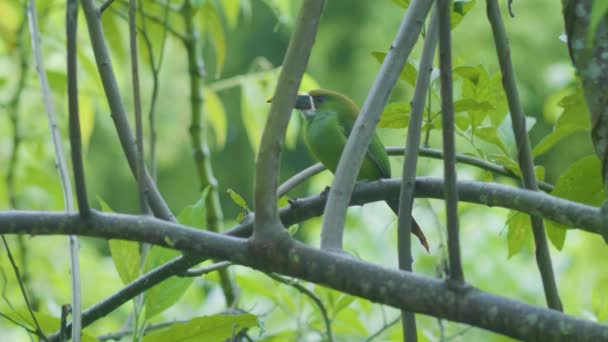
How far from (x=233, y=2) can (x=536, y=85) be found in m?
6.74

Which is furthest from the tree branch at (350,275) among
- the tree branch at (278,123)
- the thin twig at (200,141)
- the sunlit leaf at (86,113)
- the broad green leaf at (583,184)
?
the sunlit leaf at (86,113)

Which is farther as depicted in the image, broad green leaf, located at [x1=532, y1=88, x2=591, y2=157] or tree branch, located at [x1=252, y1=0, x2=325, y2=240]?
broad green leaf, located at [x1=532, y1=88, x2=591, y2=157]

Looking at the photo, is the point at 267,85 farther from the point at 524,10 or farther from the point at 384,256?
the point at 524,10

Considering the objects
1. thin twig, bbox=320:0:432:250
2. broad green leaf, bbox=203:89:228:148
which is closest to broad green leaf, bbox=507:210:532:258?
thin twig, bbox=320:0:432:250

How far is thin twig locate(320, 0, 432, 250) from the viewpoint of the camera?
0.68m

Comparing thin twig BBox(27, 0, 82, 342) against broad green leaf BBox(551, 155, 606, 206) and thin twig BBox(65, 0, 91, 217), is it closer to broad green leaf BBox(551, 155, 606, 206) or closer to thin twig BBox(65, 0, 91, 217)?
thin twig BBox(65, 0, 91, 217)

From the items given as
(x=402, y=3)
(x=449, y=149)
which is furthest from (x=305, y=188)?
(x=449, y=149)

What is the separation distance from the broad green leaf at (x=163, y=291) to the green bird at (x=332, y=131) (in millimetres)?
579

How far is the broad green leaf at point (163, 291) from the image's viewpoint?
3.07ft

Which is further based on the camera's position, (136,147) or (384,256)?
(384,256)

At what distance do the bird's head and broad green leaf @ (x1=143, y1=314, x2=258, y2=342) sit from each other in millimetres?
898

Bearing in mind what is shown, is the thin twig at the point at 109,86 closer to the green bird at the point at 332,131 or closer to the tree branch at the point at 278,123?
the tree branch at the point at 278,123

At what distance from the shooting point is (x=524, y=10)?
24.3 ft

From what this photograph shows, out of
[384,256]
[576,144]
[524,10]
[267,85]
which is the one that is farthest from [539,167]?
[576,144]
